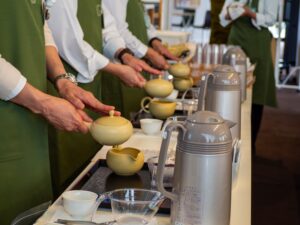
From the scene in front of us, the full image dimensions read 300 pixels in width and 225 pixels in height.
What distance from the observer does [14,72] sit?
4.98ft

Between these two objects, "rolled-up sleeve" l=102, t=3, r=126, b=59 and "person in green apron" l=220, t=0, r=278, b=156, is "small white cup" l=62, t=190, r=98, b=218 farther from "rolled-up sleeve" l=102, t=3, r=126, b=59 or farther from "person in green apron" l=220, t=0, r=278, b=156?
"person in green apron" l=220, t=0, r=278, b=156

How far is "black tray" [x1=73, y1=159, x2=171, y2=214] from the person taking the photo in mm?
1431

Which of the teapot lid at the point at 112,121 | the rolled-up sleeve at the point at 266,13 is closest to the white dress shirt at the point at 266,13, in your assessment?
the rolled-up sleeve at the point at 266,13

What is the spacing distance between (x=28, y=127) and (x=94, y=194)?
1.37 feet

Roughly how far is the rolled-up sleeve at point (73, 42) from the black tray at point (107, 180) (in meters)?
0.71

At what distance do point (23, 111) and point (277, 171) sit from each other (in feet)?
10.5

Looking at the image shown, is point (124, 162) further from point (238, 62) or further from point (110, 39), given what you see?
point (238, 62)

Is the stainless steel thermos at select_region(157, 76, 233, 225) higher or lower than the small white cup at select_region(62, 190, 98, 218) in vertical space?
higher

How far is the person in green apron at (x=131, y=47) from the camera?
2930 millimetres

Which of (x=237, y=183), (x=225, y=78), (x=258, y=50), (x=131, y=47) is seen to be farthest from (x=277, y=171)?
(x=237, y=183)

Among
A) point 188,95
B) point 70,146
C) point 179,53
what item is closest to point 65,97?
point 70,146

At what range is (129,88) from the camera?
123 inches

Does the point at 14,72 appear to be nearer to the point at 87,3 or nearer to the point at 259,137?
the point at 87,3

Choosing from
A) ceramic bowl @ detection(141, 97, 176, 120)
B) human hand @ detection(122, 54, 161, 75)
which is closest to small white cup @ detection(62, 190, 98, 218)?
ceramic bowl @ detection(141, 97, 176, 120)
